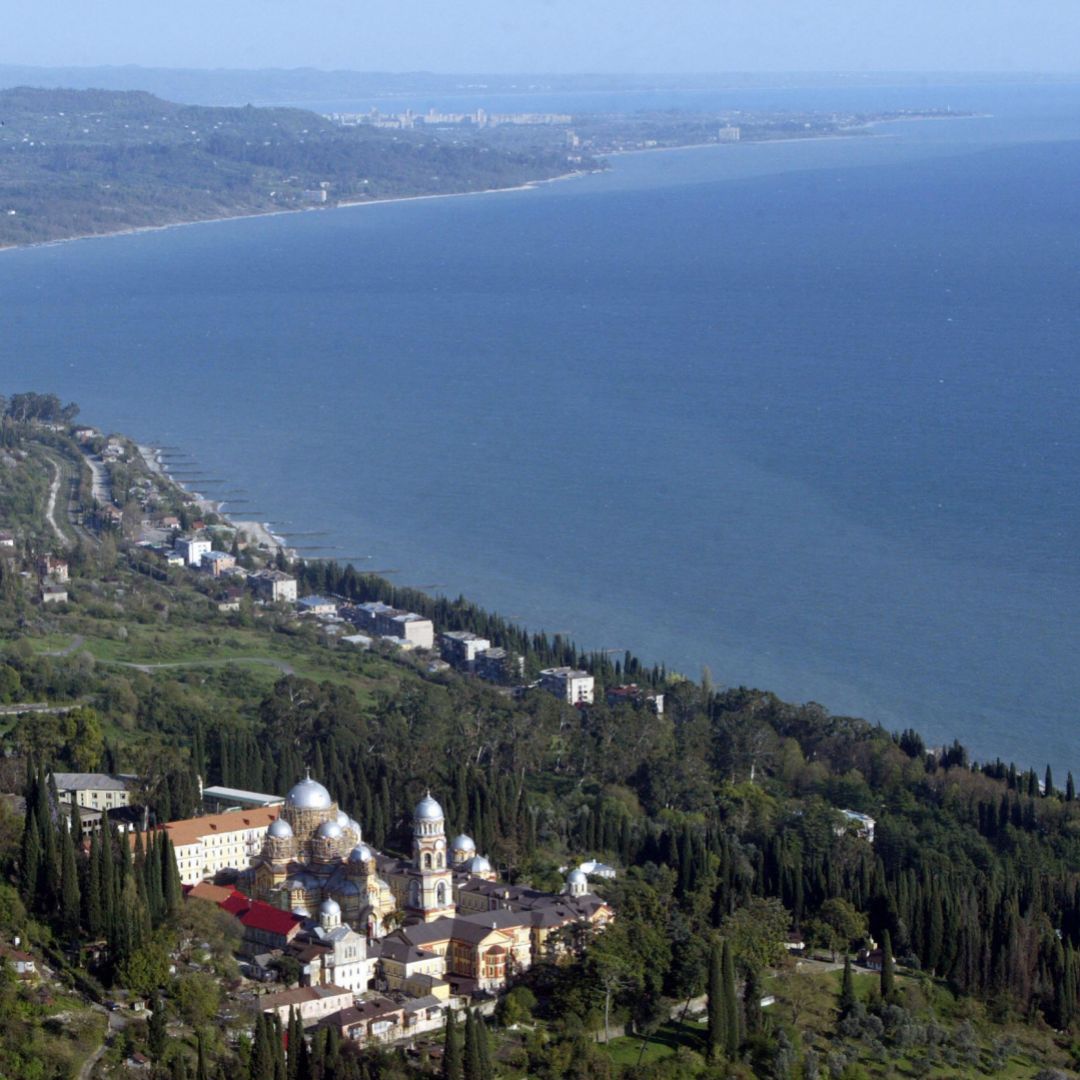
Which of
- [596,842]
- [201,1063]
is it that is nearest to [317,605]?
[596,842]

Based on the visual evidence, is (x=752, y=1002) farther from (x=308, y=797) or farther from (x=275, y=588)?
(x=275, y=588)

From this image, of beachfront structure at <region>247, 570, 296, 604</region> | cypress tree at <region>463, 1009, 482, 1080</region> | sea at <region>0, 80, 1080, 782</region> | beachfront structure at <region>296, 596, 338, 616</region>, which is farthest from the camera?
beachfront structure at <region>247, 570, 296, 604</region>

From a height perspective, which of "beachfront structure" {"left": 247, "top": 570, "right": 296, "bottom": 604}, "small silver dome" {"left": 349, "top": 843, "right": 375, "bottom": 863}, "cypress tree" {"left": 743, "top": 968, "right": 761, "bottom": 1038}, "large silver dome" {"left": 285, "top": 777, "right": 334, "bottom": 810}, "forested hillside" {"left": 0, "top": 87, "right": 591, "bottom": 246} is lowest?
"beachfront structure" {"left": 247, "top": 570, "right": 296, "bottom": 604}

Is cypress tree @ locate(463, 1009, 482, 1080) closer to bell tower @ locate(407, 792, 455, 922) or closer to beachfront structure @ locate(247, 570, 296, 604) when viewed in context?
bell tower @ locate(407, 792, 455, 922)

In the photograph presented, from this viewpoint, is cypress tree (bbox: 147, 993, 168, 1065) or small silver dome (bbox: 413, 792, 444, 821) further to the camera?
small silver dome (bbox: 413, 792, 444, 821)

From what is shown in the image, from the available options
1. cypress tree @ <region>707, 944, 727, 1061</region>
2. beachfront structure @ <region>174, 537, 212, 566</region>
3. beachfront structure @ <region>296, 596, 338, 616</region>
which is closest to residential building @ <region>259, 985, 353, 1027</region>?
cypress tree @ <region>707, 944, 727, 1061</region>

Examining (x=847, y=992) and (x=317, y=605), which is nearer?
(x=847, y=992)

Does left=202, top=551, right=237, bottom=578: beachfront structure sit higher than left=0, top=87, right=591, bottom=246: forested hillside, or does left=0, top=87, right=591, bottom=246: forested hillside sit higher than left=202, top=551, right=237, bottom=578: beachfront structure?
left=0, top=87, right=591, bottom=246: forested hillside

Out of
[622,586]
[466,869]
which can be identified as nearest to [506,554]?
[622,586]
